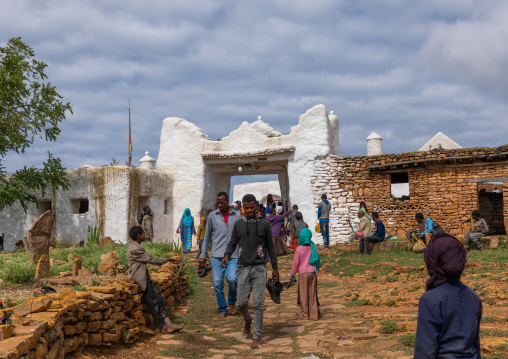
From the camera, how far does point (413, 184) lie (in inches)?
677

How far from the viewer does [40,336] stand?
13.4ft

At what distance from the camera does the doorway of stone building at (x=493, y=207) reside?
21766 millimetres

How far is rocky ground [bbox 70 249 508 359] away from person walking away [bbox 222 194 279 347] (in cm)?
45

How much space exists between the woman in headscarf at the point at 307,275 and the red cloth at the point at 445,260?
4.50m

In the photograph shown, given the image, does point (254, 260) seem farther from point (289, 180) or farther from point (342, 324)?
point (289, 180)

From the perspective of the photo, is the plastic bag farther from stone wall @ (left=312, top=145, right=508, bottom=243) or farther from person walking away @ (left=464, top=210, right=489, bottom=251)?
stone wall @ (left=312, top=145, right=508, bottom=243)

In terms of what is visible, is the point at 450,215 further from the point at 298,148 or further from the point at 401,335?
the point at 401,335

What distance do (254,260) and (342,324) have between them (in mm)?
1778

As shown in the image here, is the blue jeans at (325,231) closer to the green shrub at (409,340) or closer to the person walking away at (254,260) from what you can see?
the person walking away at (254,260)

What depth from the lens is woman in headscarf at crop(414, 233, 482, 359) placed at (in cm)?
266

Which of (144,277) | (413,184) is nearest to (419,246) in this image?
(413,184)

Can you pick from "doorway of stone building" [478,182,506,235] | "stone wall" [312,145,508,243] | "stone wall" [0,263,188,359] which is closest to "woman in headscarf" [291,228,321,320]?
"stone wall" [0,263,188,359]

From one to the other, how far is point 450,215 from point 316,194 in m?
4.73

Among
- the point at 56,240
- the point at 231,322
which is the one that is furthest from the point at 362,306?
the point at 56,240
